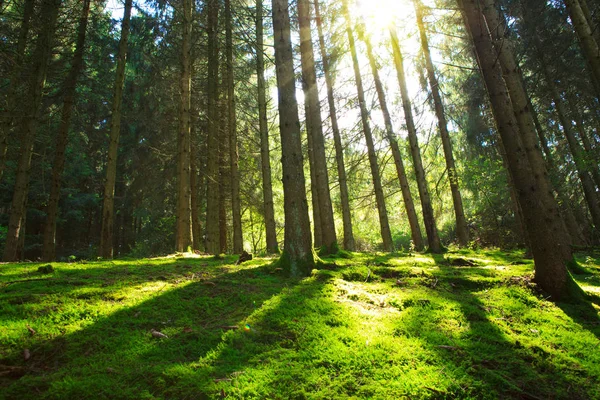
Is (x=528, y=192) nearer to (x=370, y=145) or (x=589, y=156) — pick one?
(x=589, y=156)

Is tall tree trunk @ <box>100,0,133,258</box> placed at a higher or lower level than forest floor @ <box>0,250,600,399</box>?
higher

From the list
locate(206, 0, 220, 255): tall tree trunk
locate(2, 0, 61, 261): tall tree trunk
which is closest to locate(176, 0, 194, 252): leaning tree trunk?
locate(206, 0, 220, 255): tall tree trunk

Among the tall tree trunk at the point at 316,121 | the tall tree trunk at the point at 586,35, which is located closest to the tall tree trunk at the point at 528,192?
the tall tree trunk at the point at 586,35

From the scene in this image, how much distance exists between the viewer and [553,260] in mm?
4242

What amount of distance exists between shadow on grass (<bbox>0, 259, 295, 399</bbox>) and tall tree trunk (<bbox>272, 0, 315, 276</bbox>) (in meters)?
1.00

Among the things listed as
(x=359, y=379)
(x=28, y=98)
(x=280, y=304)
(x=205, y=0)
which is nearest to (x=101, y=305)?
(x=280, y=304)

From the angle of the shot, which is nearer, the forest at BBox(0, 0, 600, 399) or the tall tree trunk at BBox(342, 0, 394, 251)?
the forest at BBox(0, 0, 600, 399)

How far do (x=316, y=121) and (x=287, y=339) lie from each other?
765 cm

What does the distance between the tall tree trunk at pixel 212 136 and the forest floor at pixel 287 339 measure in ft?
20.8

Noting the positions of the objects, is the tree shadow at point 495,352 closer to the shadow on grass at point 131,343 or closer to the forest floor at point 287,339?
the forest floor at point 287,339

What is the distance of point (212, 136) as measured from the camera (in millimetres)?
11555

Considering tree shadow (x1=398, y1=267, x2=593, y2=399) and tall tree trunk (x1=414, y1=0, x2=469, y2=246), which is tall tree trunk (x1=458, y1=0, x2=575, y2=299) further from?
tall tree trunk (x1=414, y1=0, x2=469, y2=246)

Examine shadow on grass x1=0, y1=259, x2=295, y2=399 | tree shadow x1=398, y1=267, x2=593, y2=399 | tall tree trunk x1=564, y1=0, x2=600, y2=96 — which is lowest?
tree shadow x1=398, y1=267, x2=593, y2=399

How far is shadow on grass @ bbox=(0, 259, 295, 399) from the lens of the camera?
2229mm
